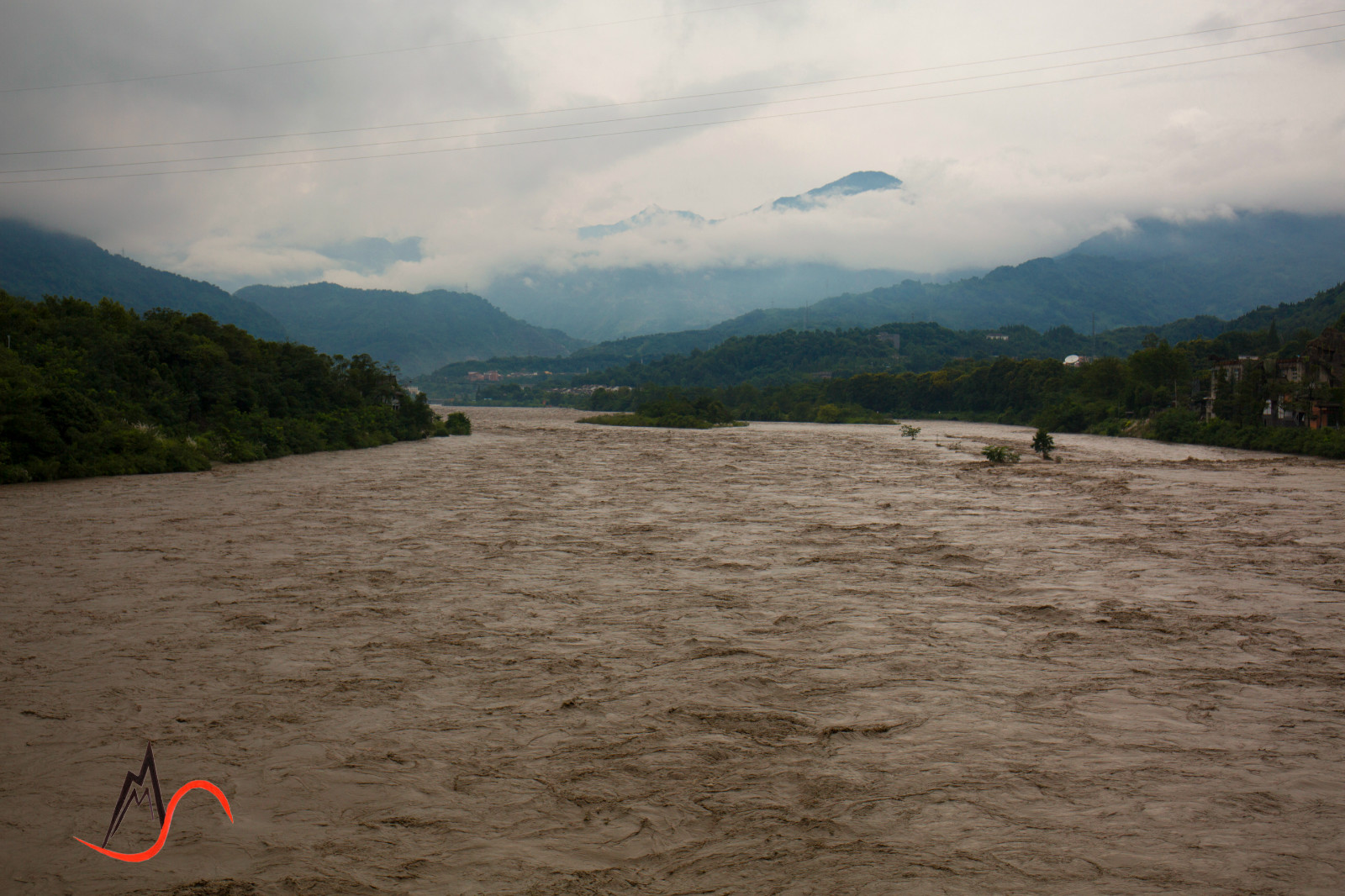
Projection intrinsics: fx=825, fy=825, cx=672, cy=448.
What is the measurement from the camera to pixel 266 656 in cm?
890

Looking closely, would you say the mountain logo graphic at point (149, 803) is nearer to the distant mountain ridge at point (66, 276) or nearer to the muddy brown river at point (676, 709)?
the muddy brown river at point (676, 709)

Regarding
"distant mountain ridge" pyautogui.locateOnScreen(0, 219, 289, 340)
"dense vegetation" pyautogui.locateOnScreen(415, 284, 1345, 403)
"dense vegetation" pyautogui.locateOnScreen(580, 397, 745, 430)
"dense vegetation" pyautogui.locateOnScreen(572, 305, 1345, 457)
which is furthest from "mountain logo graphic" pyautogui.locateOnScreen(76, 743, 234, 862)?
"distant mountain ridge" pyautogui.locateOnScreen(0, 219, 289, 340)

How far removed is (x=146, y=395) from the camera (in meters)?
33.0

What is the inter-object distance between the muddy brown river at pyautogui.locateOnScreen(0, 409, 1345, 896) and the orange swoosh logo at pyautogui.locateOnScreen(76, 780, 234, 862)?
7 centimetres

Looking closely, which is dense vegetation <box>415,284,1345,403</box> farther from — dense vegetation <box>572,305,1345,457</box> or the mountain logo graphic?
the mountain logo graphic

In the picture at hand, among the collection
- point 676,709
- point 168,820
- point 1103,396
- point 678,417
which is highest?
point 1103,396

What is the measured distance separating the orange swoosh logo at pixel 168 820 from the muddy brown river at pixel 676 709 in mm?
72

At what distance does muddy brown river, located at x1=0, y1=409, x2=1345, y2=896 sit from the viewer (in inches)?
194

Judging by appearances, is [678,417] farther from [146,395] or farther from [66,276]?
[66,276]

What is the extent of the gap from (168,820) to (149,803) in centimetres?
48

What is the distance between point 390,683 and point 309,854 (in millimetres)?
3209

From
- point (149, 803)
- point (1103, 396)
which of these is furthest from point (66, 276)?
point (149, 803)

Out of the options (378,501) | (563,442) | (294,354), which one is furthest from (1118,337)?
(378,501)

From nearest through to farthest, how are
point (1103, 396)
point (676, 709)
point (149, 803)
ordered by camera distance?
point (149, 803)
point (676, 709)
point (1103, 396)
